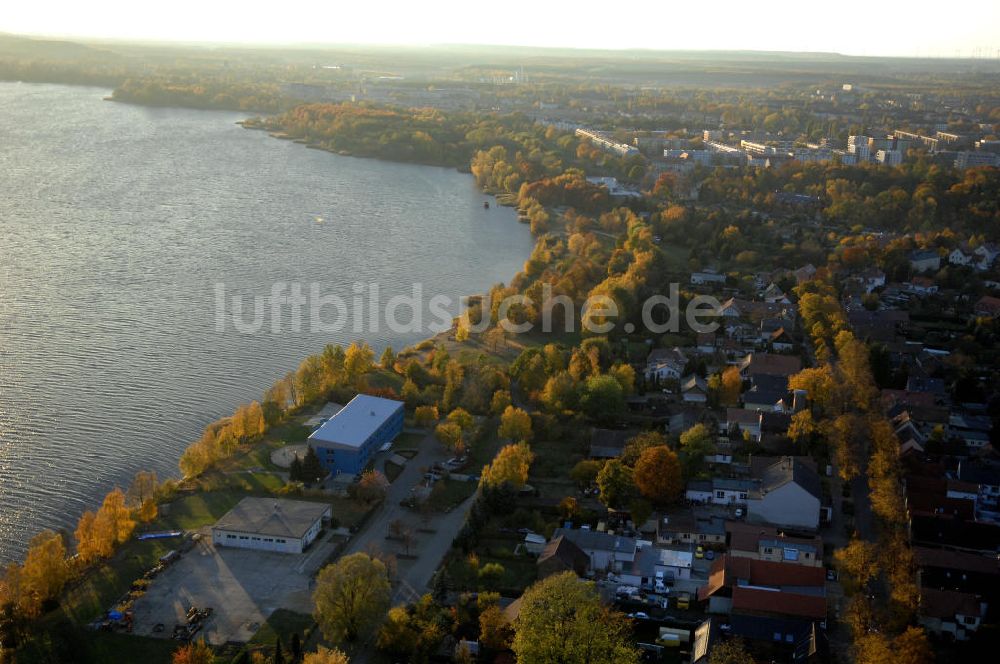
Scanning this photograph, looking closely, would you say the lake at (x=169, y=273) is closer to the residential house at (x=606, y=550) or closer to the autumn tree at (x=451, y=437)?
the autumn tree at (x=451, y=437)

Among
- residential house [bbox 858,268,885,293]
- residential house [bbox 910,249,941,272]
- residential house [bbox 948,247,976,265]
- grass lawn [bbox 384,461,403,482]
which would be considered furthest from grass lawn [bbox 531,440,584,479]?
residential house [bbox 948,247,976,265]

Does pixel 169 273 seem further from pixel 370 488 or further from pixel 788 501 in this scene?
pixel 788 501

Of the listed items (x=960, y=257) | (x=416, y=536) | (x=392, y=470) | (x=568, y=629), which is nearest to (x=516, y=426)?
(x=392, y=470)

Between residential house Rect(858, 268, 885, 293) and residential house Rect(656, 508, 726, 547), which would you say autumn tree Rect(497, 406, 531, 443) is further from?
residential house Rect(858, 268, 885, 293)

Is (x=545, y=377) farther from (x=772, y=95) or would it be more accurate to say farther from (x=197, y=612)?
(x=772, y=95)

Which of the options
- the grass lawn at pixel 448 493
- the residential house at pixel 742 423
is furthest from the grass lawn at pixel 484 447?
the residential house at pixel 742 423

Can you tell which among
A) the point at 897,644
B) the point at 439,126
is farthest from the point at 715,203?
the point at 897,644
